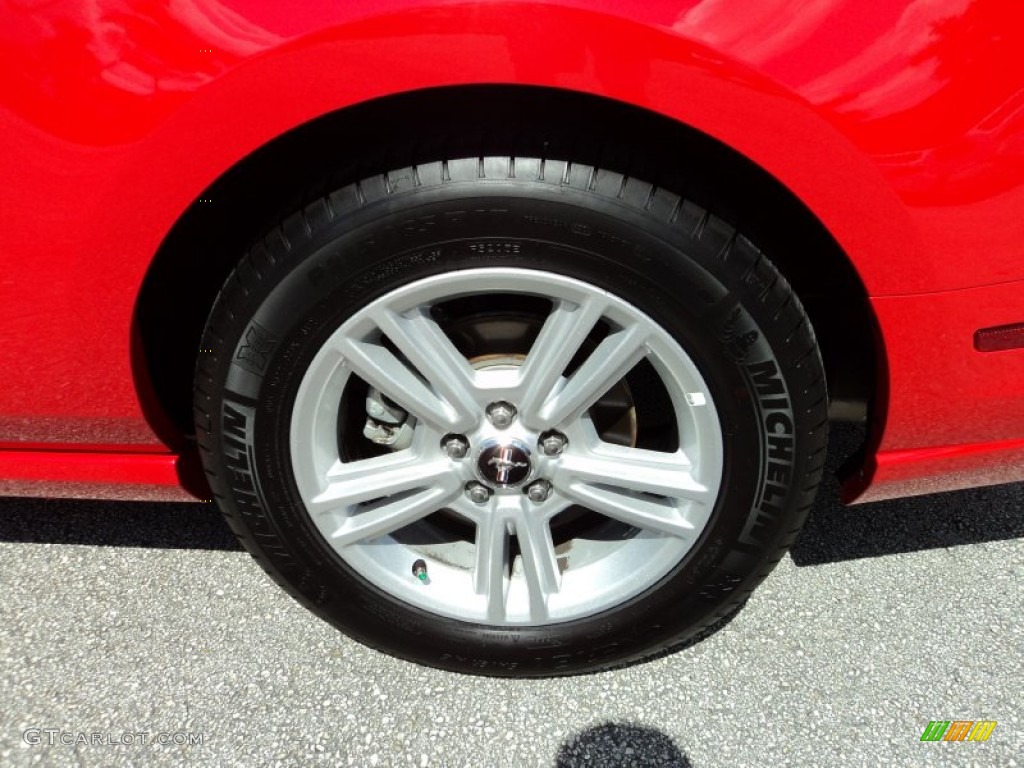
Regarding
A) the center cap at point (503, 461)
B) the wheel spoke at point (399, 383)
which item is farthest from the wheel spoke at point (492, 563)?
the wheel spoke at point (399, 383)

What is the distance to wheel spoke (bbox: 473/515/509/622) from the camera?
1.48 metres

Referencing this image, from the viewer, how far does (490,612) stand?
151 cm

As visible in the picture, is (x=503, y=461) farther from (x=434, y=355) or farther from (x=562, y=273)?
(x=562, y=273)

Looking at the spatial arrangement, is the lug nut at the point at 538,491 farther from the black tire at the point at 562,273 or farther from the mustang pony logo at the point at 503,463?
the black tire at the point at 562,273

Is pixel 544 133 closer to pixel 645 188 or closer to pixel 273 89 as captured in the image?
pixel 645 188

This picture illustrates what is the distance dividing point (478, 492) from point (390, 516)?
174 millimetres

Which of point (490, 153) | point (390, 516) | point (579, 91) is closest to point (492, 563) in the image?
point (390, 516)

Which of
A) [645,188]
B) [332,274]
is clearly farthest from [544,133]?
[332,274]

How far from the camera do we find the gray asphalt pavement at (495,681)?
1.45 meters

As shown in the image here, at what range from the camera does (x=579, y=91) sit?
1073 millimetres

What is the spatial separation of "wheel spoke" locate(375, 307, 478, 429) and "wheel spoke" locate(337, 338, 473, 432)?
15mm

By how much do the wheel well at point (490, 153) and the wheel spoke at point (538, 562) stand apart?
65 cm
